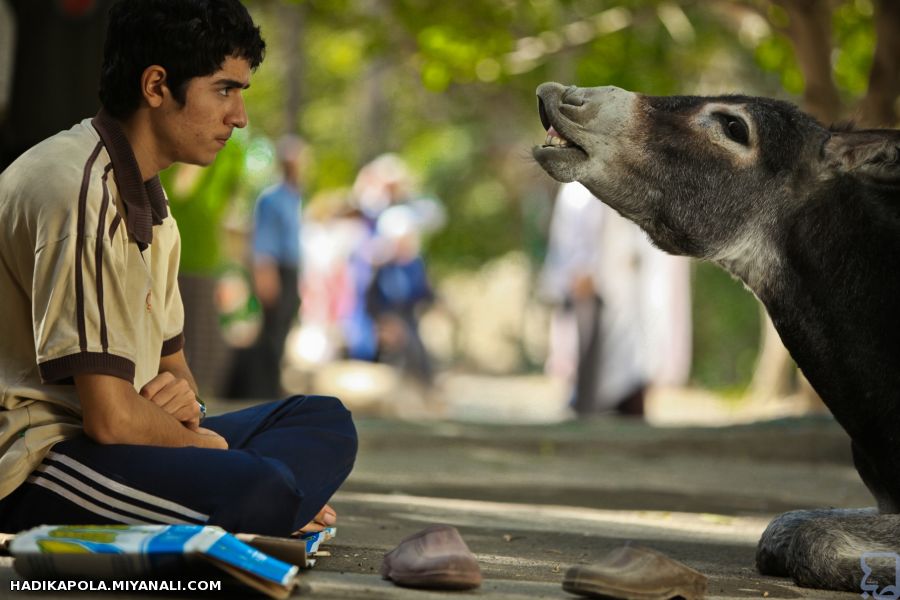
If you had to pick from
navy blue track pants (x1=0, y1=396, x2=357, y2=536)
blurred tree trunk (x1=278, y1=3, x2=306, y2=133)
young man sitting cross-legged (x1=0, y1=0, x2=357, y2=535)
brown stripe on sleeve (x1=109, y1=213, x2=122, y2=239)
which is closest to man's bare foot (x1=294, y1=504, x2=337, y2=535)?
young man sitting cross-legged (x1=0, y1=0, x2=357, y2=535)

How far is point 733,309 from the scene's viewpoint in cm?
2252

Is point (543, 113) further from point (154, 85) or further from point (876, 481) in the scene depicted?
point (876, 481)

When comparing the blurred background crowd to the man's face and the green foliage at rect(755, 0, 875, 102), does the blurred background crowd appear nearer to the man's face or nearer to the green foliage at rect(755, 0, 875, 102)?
the green foliage at rect(755, 0, 875, 102)

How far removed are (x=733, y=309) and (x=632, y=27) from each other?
907cm

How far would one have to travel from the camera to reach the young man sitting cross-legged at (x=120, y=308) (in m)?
4.05

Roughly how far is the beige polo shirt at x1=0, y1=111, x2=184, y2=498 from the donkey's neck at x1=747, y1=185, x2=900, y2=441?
2.30 m

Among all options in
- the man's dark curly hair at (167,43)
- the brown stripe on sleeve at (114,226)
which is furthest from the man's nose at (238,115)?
the brown stripe on sleeve at (114,226)

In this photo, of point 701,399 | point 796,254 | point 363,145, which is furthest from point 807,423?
point 363,145

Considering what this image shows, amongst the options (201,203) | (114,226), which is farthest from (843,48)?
(114,226)

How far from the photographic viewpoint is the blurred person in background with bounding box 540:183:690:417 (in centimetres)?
1338

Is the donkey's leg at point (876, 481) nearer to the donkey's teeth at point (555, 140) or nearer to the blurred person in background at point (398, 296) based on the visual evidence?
the donkey's teeth at point (555, 140)

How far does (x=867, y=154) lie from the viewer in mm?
5230

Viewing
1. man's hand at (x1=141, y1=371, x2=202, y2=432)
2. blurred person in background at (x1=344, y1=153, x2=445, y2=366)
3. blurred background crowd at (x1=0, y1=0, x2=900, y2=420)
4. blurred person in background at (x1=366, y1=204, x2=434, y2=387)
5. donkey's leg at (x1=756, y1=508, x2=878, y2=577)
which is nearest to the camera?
man's hand at (x1=141, y1=371, x2=202, y2=432)

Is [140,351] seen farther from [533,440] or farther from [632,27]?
[632,27]
